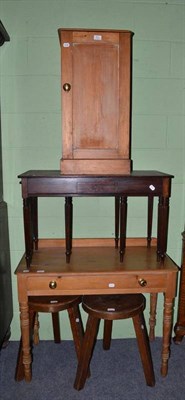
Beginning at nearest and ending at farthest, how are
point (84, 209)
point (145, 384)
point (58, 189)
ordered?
1. point (58, 189)
2. point (145, 384)
3. point (84, 209)

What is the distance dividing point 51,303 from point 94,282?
301 mm

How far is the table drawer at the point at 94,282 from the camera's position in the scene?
1.80 metres

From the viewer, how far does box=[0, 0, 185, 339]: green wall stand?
6.74 ft

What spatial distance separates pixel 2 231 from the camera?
2.08 metres

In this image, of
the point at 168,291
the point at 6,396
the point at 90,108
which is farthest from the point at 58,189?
the point at 6,396

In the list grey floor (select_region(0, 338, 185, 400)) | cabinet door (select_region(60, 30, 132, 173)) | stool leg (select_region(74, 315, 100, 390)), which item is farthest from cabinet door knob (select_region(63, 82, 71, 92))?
grey floor (select_region(0, 338, 185, 400))

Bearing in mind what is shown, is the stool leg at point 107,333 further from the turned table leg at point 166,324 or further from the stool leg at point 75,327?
the turned table leg at point 166,324

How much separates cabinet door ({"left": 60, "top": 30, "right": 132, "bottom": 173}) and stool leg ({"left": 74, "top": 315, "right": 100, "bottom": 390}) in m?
0.91

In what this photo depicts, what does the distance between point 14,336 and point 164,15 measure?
2.36 metres

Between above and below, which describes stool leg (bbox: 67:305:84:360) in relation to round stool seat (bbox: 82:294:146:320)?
below

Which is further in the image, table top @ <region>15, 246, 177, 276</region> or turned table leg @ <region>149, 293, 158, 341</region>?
turned table leg @ <region>149, 293, 158, 341</region>

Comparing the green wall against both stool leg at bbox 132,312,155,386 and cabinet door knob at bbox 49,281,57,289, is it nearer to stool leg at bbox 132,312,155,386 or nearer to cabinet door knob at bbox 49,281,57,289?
cabinet door knob at bbox 49,281,57,289

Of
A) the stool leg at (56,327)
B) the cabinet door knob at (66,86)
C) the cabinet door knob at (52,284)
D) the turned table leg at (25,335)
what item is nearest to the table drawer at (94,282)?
the cabinet door knob at (52,284)

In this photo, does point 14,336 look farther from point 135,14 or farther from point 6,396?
point 135,14
